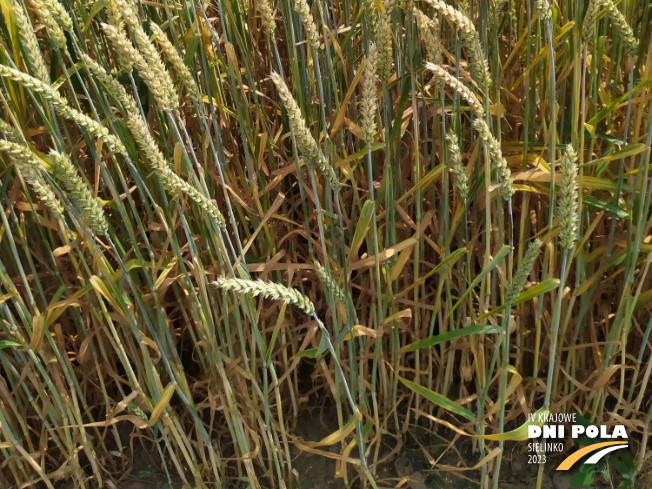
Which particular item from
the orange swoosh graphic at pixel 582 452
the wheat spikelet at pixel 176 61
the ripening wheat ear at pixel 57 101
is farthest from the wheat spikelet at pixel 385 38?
the orange swoosh graphic at pixel 582 452

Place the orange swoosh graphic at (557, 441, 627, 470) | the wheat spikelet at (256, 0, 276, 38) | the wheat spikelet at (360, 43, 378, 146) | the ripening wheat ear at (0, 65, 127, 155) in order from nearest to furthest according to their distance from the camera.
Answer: the ripening wheat ear at (0, 65, 127, 155) → the wheat spikelet at (360, 43, 378, 146) → the wheat spikelet at (256, 0, 276, 38) → the orange swoosh graphic at (557, 441, 627, 470)

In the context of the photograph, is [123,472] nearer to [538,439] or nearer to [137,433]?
[137,433]

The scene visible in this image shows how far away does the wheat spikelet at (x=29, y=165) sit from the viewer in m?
0.71

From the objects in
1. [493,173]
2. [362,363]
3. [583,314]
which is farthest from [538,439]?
[493,173]

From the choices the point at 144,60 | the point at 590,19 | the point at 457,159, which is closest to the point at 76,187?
the point at 144,60

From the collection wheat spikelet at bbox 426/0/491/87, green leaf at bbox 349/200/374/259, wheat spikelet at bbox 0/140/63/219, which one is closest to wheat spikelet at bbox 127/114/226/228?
wheat spikelet at bbox 0/140/63/219

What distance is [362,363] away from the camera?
1107mm

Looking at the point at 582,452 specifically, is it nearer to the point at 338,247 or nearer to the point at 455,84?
the point at 338,247

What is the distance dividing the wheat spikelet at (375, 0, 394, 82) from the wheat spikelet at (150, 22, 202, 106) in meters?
0.26

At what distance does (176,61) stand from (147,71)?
0.40ft

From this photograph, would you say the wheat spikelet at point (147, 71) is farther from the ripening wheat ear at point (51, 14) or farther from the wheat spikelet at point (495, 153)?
the wheat spikelet at point (495, 153)

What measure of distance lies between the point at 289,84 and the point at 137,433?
0.81m

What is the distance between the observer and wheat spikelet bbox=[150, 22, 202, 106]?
2.49 feet

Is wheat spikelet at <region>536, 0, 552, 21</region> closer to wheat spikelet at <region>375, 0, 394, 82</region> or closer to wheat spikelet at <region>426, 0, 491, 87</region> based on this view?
wheat spikelet at <region>426, 0, 491, 87</region>
